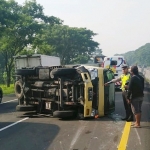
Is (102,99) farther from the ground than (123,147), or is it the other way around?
(102,99)

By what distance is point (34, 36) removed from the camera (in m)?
30.7

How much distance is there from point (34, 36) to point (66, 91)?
72.1 ft

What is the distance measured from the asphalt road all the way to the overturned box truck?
1.19ft

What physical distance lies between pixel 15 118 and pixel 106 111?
2942 millimetres

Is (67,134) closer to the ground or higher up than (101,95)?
closer to the ground

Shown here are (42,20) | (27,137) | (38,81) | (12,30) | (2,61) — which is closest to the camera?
(27,137)

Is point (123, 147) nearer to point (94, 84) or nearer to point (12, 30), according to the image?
point (94, 84)

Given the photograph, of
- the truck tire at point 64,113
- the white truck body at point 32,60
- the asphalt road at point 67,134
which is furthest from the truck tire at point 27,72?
the white truck body at point 32,60

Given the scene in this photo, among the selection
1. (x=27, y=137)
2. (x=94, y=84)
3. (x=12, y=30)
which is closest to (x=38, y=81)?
(x=94, y=84)

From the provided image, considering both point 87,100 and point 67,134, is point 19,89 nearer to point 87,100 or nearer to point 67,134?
point 87,100

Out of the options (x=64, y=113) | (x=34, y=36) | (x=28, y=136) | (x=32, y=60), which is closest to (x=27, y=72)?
(x=64, y=113)

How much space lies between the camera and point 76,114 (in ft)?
31.1

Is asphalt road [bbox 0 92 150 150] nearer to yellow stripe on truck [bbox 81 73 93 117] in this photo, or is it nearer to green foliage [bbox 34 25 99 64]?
yellow stripe on truck [bbox 81 73 93 117]

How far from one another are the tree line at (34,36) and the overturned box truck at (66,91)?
12.9m
